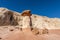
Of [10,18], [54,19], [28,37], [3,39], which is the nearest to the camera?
[3,39]

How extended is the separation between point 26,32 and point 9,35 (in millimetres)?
1951

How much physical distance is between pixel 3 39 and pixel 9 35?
3.64 feet

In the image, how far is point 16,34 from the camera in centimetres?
1268

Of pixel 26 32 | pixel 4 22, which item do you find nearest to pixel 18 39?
pixel 26 32

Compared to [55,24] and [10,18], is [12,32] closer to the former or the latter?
[10,18]

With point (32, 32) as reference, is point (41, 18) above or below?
above

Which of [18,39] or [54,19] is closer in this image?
[18,39]

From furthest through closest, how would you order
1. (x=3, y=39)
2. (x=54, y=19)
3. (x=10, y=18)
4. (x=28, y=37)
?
(x=54, y=19), (x=10, y=18), (x=28, y=37), (x=3, y=39)

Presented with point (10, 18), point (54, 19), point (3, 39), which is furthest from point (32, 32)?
point (54, 19)

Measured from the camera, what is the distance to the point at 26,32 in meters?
13.5

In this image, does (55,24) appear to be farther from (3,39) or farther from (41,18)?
(3,39)

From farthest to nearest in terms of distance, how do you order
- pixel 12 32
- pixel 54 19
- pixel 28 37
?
pixel 54 19 < pixel 12 32 < pixel 28 37

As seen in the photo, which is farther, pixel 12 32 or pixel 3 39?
pixel 12 32

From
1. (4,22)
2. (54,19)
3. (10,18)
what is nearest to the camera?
(4,22)
